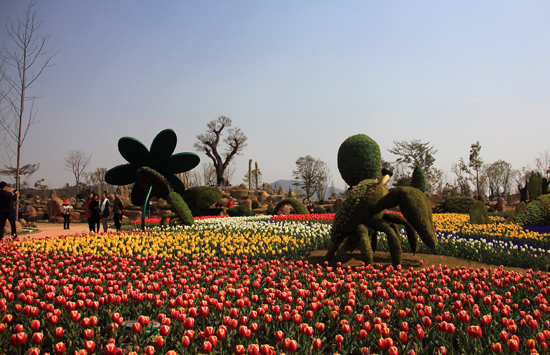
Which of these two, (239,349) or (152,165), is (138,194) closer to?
(152,165)

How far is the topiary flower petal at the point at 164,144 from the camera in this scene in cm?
1324

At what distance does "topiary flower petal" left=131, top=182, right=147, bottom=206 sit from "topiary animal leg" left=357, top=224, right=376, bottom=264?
36.0 ft

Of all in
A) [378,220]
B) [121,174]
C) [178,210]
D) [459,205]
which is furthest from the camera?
[459,205]

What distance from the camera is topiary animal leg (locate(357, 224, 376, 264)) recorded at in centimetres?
579

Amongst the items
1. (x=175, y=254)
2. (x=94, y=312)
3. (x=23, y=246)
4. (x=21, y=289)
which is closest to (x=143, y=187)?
(x=23, y=246)

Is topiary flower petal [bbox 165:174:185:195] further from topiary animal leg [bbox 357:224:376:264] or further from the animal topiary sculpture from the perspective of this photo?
topiary animal leg [bbox 357:224:376:264]

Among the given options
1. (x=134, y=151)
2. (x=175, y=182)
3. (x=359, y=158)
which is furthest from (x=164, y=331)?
(x=359, y=158)

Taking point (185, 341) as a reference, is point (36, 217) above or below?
below

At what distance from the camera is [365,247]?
584cm

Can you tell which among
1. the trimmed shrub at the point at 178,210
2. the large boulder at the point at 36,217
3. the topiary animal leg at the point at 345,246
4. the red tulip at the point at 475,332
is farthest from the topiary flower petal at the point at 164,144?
the large boulder at the point at 36,217

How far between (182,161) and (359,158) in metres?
12.2

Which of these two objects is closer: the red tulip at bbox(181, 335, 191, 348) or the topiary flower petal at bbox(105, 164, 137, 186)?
the red tulip at bbox(181, 335, 191, 348)

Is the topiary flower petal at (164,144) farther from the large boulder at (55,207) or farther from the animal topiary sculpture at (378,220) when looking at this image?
the large boulder at (55,207)

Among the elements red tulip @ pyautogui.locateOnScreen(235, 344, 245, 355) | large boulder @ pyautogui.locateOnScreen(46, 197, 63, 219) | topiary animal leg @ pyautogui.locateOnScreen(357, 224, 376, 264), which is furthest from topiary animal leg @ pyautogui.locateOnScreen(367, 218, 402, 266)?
large boulder @ pyautogui.locateOnScreen(46, 197, 63, 219)
